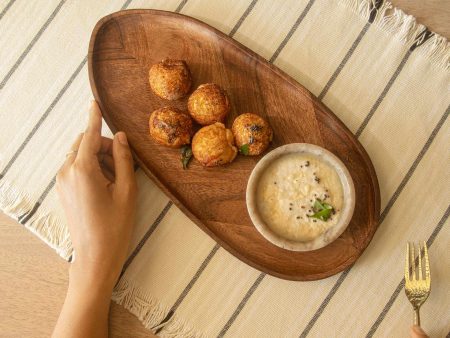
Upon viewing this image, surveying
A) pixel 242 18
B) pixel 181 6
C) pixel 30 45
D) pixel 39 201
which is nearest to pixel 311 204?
pixel 242 18

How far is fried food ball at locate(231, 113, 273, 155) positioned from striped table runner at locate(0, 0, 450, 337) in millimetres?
279

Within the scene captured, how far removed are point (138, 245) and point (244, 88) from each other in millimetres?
683

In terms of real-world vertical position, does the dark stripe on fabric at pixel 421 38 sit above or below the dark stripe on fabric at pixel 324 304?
above

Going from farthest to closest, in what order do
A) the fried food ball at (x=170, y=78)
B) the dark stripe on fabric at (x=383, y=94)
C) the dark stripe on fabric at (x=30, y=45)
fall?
the dark stripe on fabric at (x=30, y=45)
the dark stripe on fabric at (x=383, y=94)
the fried food ball at (x=170, y=78)

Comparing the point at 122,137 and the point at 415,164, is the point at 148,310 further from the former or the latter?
the point at 415,164

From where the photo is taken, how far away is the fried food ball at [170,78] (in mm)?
1758

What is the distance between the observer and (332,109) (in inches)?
74.0

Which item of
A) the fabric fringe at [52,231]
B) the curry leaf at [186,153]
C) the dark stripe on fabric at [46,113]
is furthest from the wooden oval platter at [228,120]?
the fabric fringe at [52,231]

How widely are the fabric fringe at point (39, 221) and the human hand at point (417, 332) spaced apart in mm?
1228

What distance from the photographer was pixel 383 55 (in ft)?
6.24

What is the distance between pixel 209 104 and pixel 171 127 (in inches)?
5.8

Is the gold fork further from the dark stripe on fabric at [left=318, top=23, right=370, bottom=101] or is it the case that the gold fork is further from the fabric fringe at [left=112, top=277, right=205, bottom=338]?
the fabric fringe at [left=112, top=277, right=205, bottom=338]

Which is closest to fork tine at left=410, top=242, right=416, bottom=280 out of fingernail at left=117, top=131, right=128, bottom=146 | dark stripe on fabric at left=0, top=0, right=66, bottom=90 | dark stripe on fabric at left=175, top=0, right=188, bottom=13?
fingernail at left=117, top=131, right=128, bottom=146

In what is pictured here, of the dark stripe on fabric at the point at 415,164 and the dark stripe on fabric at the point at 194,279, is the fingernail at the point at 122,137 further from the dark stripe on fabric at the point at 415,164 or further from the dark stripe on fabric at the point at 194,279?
the dark stripe on fabric at the point at 415,164
